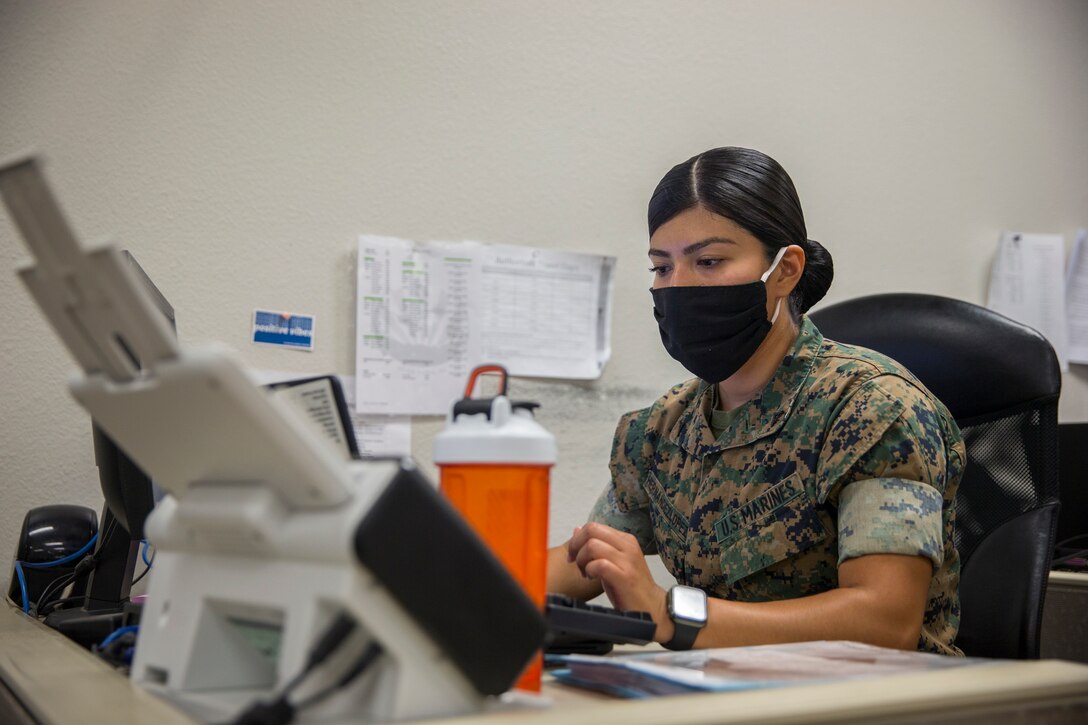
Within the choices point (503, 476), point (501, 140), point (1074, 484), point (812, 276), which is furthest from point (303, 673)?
point (1074, 484)

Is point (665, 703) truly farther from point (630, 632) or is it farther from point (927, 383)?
point (927, 383)

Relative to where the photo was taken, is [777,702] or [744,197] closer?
[777,702]

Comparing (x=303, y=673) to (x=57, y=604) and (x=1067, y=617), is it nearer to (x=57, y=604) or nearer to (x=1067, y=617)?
(x=57, y=604)

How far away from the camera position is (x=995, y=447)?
141 cm

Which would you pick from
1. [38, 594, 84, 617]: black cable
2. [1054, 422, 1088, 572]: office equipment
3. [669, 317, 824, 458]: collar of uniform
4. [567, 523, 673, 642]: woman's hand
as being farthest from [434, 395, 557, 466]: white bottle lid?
[1054, 422, 1088, 572]: office equipment

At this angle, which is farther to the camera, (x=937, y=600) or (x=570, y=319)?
(x=570, y=319)

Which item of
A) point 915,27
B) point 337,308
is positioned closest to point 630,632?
point 337,308

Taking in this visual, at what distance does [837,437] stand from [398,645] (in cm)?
80

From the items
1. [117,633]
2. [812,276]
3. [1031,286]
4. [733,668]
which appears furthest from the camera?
[1031,286]

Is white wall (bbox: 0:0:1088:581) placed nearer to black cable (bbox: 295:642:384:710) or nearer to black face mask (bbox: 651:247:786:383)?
black face mask (bbox: 651:247:786:383)

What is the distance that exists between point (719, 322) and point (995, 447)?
1.45ft

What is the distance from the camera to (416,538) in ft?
1.89

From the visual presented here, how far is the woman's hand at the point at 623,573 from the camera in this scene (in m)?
0.97

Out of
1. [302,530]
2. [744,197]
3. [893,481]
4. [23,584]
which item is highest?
[744,197]
